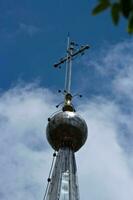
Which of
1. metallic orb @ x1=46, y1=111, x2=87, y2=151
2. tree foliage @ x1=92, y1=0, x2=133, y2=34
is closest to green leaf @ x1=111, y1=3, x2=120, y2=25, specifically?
tree foliage @ x1=92, y1=0, x2=133, y2=34

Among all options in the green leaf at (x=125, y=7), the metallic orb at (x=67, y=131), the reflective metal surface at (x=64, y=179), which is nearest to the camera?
the green leaf at (x=125, y=7)

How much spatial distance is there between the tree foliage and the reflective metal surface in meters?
22.0

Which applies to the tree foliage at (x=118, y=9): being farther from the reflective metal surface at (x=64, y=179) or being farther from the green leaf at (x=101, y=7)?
the reflective metal surface at (x=64, y=179)

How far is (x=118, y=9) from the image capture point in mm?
2379

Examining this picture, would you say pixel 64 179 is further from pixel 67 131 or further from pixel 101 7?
pixel 101 7

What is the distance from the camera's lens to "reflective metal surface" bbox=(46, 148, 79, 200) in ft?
79.7

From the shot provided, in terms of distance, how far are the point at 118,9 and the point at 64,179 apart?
922 inches

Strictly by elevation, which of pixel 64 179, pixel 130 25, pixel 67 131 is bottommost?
pixel 130 25

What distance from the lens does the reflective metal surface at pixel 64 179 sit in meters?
24.3

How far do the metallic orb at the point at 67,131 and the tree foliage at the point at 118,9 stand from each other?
23024mm

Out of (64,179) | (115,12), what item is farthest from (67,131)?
(115,12)

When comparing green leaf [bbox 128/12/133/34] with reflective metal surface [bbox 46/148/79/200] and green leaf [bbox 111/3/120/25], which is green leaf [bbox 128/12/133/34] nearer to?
green leaf [bbox 111/3/120/25]

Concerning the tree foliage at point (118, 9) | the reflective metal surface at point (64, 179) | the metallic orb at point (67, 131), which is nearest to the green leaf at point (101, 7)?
the tree foliage at point (118, 9)

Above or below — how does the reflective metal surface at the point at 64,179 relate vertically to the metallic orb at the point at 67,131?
below
